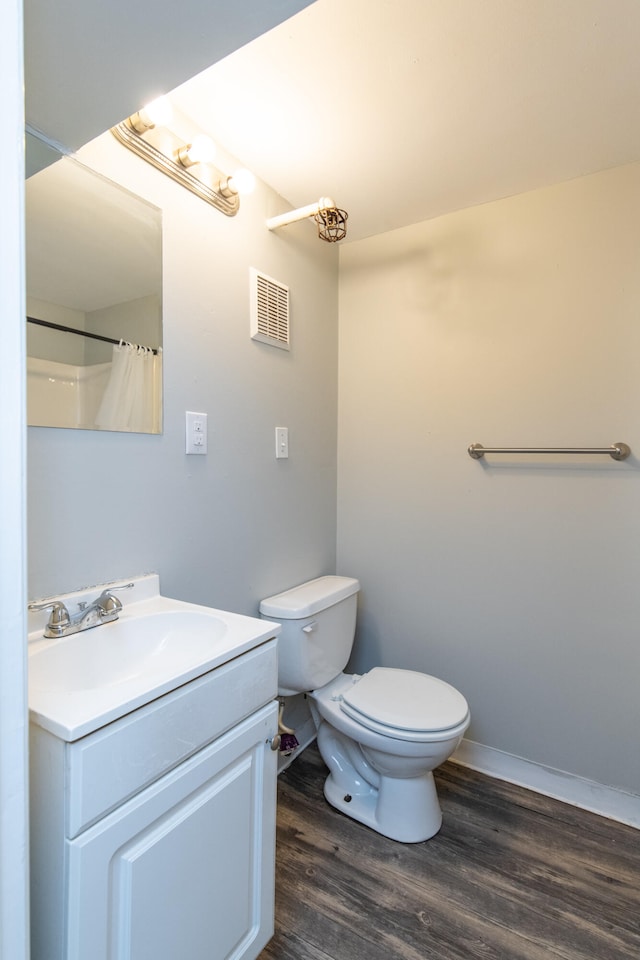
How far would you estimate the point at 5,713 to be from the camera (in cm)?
49

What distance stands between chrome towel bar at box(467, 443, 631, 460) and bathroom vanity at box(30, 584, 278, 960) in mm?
1152

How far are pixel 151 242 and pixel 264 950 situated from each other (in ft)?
6.01

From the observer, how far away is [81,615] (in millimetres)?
997

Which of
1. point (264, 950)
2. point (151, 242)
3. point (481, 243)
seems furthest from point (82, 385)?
point (481, 243)

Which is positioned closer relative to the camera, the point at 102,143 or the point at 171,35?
the point at 171,35

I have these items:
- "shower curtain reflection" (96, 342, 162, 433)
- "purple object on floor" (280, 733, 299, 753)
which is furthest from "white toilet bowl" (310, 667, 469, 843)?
"shower curtain reflection" (96, 342, 162, 433)

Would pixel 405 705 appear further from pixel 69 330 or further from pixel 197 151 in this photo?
pixel 197 151

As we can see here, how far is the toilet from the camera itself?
A: 1365 mm

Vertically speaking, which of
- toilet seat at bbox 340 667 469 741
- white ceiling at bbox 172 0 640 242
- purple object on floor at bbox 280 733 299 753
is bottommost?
purple object on floor at bbox 280 733 299 753

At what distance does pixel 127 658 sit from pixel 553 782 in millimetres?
1630

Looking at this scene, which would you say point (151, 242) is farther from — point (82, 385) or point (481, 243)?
point (481, 243)

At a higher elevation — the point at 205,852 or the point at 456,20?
the point at 456,20

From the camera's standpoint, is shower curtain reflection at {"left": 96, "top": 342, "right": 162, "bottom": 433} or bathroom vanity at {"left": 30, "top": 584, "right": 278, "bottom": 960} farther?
shower curtain reflection at {"left": 96, "top": 342, "right": 162, "bottom": 433}

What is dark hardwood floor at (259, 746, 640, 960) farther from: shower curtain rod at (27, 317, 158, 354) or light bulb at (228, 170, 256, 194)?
light bulb at (228, 170, 256, 194)
